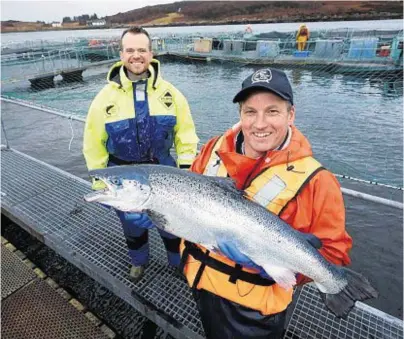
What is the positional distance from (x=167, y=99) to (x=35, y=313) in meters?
2.89

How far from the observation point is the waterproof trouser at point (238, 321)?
2301mm

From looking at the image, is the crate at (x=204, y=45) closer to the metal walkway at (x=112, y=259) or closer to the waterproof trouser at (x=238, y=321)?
the metal walkway at (x=112, y=259)

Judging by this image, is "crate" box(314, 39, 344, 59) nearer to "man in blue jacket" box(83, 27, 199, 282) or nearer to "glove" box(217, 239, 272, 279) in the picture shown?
"man in blue jacket" box(83, 27, 199, 282)

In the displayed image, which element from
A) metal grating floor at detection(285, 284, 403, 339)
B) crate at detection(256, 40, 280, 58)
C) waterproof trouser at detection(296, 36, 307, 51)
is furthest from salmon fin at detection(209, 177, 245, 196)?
waterproof trouser at detection(296, 36, 307, 51)

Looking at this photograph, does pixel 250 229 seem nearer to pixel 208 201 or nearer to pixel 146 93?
pixel 208 201

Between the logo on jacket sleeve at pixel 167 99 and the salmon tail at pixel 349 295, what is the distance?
91.9 inches

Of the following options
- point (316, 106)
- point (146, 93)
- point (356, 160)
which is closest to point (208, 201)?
point (146, 93)

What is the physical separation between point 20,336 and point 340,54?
2690 cm

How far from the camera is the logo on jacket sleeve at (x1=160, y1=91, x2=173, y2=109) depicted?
3414 mm

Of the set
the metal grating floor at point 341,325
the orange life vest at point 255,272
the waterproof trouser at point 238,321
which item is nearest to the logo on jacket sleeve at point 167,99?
the orange life vest at point 255,272

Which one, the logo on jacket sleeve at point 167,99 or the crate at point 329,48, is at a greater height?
the logo on jacket sleeve at point 167,99

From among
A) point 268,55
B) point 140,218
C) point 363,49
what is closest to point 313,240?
point 140,218

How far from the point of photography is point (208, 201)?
2.30 m

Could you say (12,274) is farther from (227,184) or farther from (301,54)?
(301,54)
